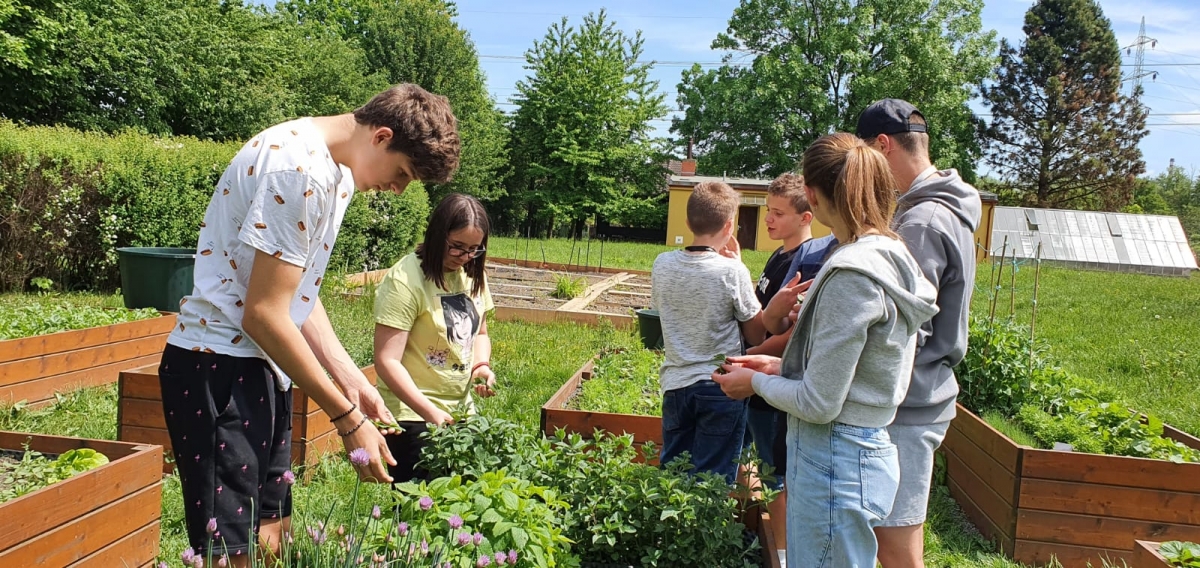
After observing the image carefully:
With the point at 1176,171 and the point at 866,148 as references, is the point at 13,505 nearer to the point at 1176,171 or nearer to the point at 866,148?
the point at 866,148

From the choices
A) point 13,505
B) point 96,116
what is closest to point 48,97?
point 96,116

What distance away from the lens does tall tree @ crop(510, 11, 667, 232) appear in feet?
126

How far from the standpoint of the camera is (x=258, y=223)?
1714mm

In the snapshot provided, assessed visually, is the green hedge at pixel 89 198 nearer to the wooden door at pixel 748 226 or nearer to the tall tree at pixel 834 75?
the wooden door at pixel 748 226

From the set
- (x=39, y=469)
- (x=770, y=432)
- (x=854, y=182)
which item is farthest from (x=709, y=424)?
(x=39, y=469)

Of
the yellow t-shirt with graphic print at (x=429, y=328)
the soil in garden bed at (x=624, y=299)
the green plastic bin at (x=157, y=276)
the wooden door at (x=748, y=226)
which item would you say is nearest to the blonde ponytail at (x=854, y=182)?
the yellow t-shirt with graphic print at (x=429, y=328)

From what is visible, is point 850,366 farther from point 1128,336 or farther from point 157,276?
point 1128,336

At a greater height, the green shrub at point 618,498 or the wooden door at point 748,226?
the wooden door at point 748,226

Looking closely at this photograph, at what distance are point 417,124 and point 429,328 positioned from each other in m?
1.16

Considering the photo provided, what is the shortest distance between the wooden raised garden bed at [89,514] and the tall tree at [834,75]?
3613 cm

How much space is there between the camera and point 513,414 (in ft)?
16.8

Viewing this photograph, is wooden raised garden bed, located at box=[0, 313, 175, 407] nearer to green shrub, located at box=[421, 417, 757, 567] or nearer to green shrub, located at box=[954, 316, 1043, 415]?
green shrub, located at box=[421, 417, 757, 567]

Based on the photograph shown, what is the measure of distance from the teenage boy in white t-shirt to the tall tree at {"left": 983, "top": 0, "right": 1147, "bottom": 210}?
149 ft

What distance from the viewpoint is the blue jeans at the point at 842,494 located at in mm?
1946
